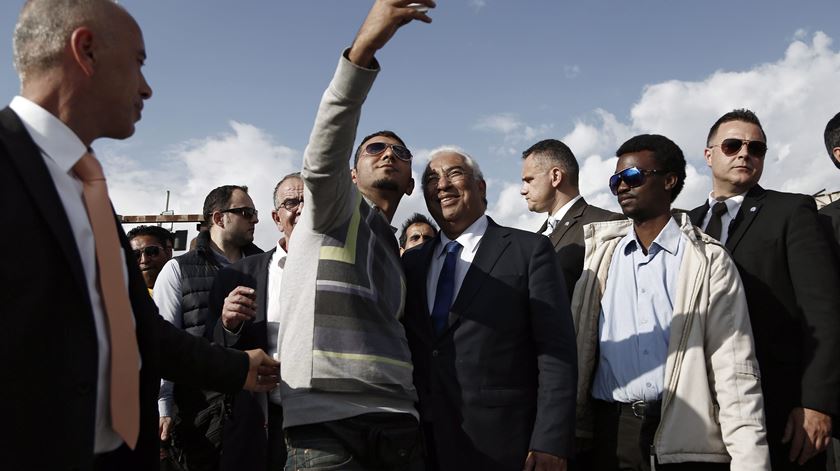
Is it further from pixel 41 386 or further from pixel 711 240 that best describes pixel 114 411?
pixel 711 240

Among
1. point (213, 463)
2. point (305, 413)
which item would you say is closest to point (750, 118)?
point (305, 413)

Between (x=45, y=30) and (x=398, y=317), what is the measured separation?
1.62 metres

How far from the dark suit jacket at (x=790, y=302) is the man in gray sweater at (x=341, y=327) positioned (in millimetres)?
2044

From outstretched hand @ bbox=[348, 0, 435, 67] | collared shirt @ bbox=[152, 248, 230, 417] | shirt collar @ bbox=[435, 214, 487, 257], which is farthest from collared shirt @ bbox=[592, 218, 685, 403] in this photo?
collared shirt @ bbox=[152, 248, 230, 417]

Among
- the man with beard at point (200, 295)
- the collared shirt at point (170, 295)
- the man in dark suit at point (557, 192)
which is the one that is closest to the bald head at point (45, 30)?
the man with beard at point (200, 295)

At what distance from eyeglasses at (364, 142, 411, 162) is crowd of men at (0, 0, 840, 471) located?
21mm

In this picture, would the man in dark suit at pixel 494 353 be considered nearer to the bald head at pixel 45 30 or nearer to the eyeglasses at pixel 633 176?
the eyeglasses at pixel 633 176

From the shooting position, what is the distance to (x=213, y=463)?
4.45 m

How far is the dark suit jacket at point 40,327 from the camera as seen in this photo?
142 centimetres

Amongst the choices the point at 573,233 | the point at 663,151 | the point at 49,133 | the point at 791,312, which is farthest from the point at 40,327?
the point at 573,233

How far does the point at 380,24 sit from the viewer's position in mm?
2072

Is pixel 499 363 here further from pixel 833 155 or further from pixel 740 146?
pixel 833 155

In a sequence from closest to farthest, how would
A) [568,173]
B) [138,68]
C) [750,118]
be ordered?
[138,68] → [750,118] → [568,173]

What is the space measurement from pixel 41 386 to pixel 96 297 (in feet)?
0.87
